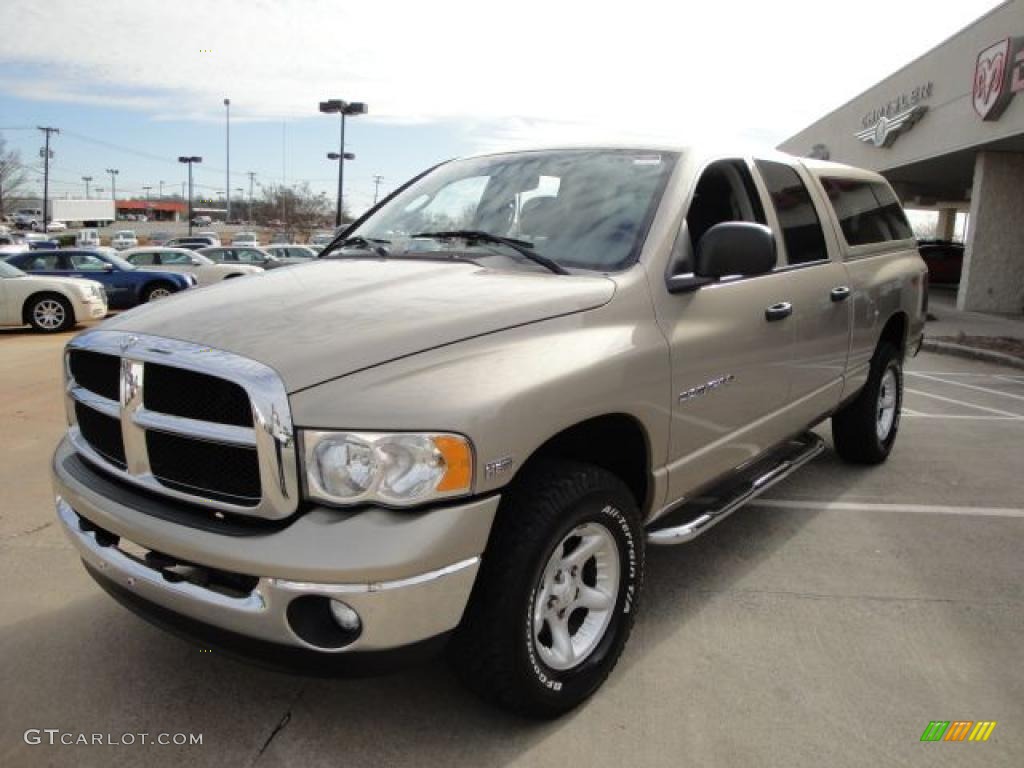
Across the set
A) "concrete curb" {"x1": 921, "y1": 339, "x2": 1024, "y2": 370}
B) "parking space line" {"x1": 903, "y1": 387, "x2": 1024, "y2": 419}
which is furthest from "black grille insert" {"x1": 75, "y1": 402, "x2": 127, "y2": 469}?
"concrete curb" {"x1": 921, "y1": 339, "x2": 1024, "y2": 370}

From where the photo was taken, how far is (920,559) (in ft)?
13.4

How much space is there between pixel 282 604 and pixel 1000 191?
69.3 feet

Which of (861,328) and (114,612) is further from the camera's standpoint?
(861,328)

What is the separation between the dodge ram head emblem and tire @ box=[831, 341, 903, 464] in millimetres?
19110

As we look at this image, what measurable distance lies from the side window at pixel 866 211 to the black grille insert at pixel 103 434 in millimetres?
3866

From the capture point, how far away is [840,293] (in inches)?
174

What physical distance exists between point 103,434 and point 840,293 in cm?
358

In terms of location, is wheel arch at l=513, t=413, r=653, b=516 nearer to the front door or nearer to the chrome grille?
the front door

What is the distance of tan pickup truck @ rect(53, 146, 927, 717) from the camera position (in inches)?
84.7

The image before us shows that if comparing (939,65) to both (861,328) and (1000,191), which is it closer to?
(1000,191)

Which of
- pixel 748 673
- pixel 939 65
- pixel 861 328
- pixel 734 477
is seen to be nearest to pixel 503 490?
pixel 748 673

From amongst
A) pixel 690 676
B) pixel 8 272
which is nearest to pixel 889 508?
pixel 690 676

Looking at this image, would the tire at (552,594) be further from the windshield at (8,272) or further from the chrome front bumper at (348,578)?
the windshield at (8,272)

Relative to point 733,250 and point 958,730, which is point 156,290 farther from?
point 958,730
